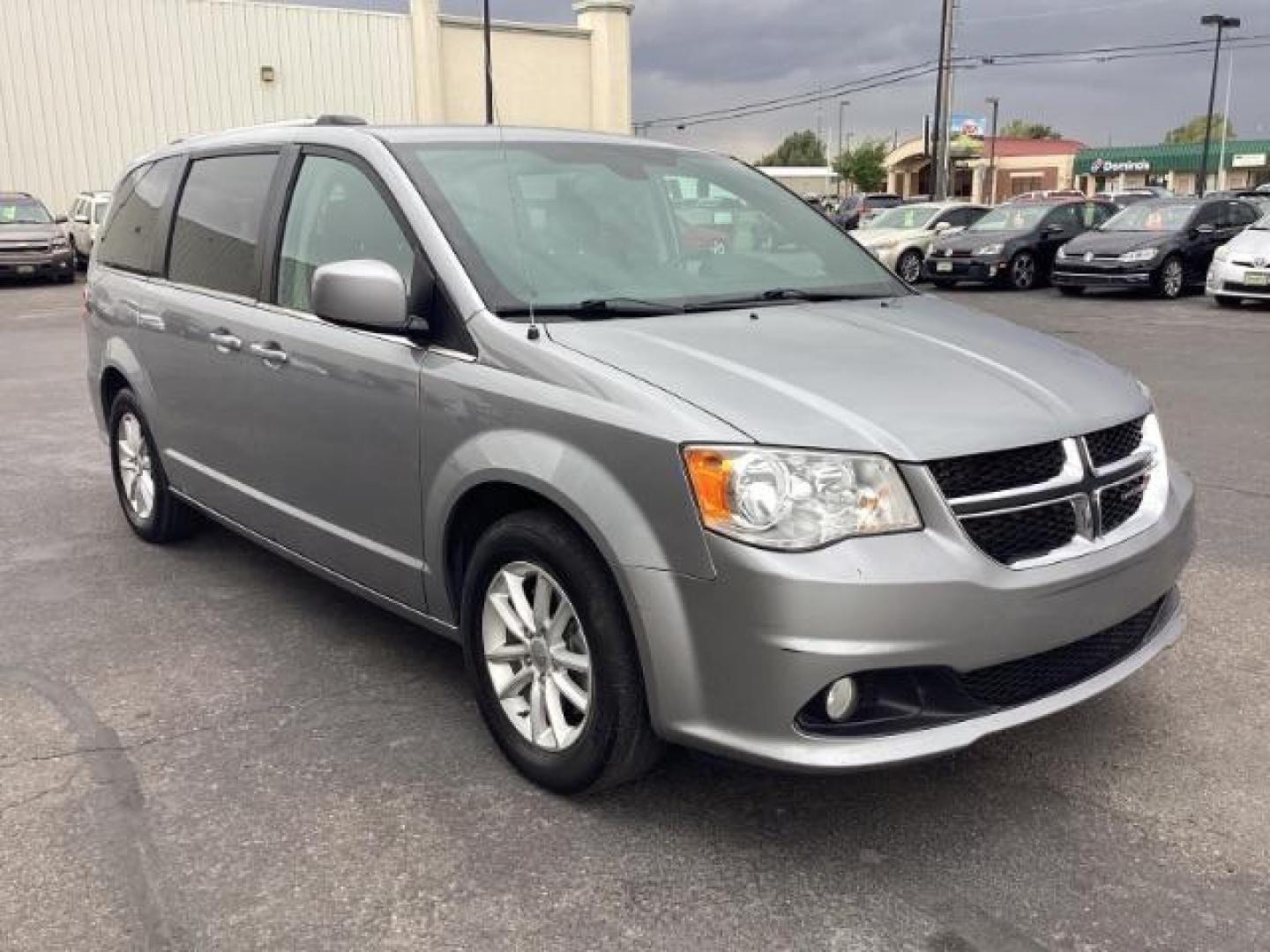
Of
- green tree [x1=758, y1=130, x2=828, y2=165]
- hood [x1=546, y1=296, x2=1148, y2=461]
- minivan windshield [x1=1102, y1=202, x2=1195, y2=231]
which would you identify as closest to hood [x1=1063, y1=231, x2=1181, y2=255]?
minivan windshield [x1=1102, y1=202, x2=1195, y2=231]

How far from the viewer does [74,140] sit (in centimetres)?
3095

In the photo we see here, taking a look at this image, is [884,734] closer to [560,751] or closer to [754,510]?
[754,510]

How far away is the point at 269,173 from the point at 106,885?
2.58m

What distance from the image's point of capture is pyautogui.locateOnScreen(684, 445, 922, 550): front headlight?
2738mm

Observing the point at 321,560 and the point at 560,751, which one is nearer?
the point at 560,751

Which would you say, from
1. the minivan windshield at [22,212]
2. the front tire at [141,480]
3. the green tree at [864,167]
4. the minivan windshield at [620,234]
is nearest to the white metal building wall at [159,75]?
the minivan windshield at [22,212]

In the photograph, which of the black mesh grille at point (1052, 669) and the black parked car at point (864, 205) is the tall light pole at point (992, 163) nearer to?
the black parked car at point (864, 205)

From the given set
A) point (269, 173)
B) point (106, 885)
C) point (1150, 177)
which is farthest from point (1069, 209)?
point (1150, 177)

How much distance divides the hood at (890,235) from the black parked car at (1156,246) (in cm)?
345

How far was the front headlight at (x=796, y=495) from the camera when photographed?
2.74m

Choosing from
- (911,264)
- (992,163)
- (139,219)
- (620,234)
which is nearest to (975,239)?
(911,264)

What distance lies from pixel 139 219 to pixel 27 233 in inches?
765

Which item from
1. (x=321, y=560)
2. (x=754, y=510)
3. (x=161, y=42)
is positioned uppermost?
(x=161, y=42)

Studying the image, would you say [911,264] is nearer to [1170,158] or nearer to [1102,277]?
[1102,277]
